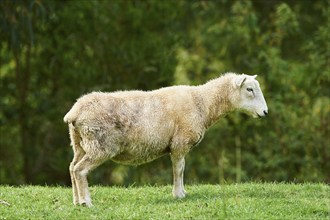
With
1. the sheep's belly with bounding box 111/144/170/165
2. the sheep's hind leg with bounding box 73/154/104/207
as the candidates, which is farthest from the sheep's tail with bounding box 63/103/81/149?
the sheep's belly with bounding box 111/144/170/165

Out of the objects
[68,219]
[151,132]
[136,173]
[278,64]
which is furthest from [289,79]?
[68,219]

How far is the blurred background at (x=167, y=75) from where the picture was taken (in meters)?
21.3

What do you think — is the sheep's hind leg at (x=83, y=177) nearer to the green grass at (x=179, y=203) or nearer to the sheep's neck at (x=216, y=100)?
the green grass at (x=179, y=203)

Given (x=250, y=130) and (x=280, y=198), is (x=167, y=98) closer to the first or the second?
(x=280, y=198)

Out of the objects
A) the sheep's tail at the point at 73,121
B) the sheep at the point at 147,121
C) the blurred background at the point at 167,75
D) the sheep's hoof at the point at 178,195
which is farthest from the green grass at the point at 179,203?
the blurred background at the point at 167,75

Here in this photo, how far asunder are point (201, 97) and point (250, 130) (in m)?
11.6

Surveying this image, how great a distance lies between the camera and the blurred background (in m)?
21.3

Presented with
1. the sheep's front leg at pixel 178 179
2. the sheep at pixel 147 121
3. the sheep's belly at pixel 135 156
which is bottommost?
the sheep's front leg at pixel 178 179

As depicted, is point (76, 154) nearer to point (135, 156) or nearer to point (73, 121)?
point (73, 121)

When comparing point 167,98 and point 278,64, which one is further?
point 278,64

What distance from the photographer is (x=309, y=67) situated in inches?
849

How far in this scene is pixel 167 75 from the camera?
22.5 m

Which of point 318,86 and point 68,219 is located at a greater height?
point 318,86

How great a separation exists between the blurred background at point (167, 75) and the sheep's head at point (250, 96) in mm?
8687
